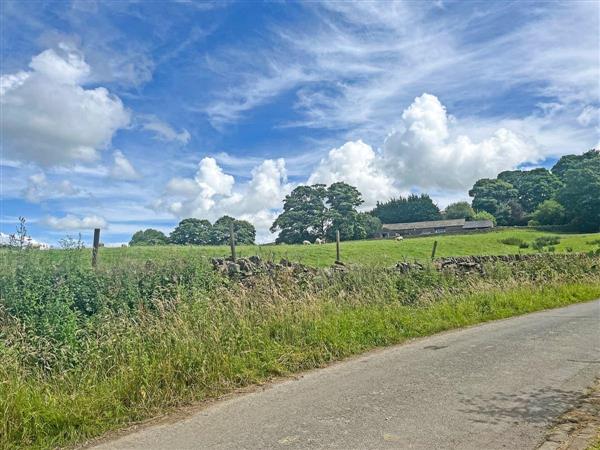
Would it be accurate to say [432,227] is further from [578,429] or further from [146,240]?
[578,429]

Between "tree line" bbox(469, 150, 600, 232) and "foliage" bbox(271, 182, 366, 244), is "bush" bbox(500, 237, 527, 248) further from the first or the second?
"foliage" bbox(271, 182, 366, 244)

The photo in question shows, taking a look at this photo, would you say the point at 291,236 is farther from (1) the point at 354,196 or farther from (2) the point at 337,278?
(2) the point at 337,278

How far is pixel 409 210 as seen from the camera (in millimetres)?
130375

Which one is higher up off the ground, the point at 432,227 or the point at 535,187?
the point at 535,187

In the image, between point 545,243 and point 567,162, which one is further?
point 567,162

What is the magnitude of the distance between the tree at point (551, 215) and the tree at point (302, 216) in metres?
33.6

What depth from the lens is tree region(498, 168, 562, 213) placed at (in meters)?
104

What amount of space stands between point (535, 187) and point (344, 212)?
4938 centimetres

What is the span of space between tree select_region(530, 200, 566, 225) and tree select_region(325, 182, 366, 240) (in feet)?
91.7

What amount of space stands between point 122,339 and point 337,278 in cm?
603

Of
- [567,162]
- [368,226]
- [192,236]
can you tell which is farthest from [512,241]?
[567,162]

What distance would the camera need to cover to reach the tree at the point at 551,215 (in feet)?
222

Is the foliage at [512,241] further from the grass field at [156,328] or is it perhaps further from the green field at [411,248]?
the grass field at [156,328]

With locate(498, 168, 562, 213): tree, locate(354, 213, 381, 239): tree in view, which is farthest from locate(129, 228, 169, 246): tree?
locate(498, 168, 562, 213): tree
